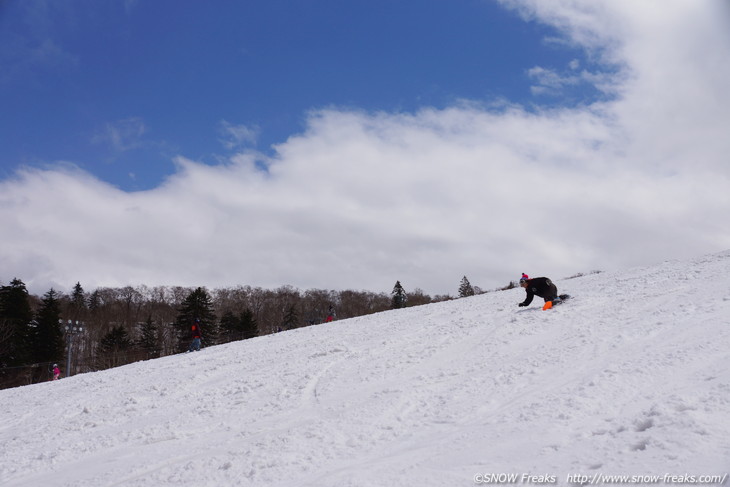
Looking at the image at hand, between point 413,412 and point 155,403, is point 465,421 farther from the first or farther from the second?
point 155,403

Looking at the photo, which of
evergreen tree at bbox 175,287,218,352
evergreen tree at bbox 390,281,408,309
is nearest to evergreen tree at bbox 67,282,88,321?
evergreen tree at bbox 175,287,218,352

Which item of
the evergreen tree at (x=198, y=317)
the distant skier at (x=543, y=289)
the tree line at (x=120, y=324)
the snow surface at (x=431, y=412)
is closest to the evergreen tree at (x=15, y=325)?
the tree line at (x=120, y=324)

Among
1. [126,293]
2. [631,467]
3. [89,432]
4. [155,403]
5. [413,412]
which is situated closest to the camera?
[631,467]

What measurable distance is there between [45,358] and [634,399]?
2187 inches

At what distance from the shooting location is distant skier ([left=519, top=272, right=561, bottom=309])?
1442 cm

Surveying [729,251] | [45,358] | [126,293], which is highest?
[126,293]

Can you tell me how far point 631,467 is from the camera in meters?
4.21

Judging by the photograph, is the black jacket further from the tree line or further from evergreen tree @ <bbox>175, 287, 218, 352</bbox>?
evergreen tree @ <bbox>175, 287, 218, 352</bbox>

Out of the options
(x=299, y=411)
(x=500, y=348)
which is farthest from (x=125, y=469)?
(x=500, y=348)

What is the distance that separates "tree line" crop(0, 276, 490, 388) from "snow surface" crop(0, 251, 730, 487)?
16.8 m

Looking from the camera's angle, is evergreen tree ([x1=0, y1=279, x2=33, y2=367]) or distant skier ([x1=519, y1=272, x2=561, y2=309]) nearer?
distant skier ([x1=519, y1=272, x2=561, y2=309])

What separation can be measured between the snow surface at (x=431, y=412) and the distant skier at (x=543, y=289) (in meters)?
0.97

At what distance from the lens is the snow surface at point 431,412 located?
4879mm

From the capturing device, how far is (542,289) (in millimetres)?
14789
